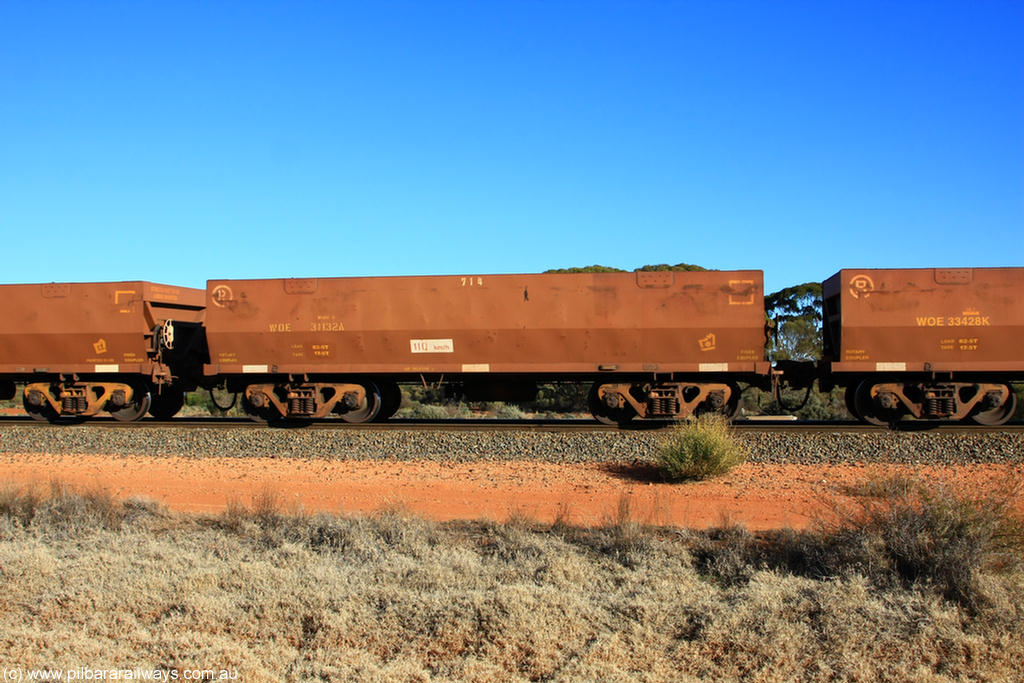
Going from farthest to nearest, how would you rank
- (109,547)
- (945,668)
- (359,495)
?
(359,495), (109,547), (945,668)

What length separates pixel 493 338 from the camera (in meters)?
14.9

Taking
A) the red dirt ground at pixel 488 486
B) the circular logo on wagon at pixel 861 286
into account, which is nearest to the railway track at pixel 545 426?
the red dirt ground at pixel 488 486

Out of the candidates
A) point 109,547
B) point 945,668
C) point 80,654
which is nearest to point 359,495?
point 109,547

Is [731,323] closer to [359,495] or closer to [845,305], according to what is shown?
[845,305]

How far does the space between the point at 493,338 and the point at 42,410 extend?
11.0 m

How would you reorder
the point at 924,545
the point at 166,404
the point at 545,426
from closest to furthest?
the point at 924,545 → the point at 545,426 → the point at 166,404

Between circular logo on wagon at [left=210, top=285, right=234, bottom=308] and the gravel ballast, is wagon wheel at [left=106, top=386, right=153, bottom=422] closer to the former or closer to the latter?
the gravel ballast

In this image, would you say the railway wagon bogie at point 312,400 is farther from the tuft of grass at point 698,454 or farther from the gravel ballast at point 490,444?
the tuft of grass at point 698,454

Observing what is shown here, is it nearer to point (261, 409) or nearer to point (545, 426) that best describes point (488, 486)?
point (545, 426)

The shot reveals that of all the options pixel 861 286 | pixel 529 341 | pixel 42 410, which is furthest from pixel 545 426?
pixel 42 410

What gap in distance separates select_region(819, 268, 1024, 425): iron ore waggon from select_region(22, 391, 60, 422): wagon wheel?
17042 millimetres

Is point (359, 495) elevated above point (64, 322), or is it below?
below

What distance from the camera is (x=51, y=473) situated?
1154 cm

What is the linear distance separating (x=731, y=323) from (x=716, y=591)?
930 centimetres
